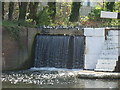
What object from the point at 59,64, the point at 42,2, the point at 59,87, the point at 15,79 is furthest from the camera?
the point at 42,2

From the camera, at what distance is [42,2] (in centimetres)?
2573

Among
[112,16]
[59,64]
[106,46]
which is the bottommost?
[59,64]

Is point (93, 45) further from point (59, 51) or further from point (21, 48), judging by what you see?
point (21, 48)

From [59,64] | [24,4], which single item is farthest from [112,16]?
[24,4]

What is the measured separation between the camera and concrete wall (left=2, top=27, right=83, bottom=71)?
1428 centimetres

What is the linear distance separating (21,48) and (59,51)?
6.24 ft

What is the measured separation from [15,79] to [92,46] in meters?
4.66

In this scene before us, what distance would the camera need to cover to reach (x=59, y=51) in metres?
15.8

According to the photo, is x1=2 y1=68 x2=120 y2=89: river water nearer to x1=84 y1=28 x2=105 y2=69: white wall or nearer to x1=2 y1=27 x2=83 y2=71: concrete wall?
x1=2 y1=27 x2=83 y2=71: concrete wall

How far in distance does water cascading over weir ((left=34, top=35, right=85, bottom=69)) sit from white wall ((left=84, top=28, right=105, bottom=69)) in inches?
20.1

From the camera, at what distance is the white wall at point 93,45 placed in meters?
14.6

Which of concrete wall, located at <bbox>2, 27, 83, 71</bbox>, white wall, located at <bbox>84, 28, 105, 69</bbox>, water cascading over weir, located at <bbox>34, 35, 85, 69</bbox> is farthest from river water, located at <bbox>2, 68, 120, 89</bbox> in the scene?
water cascading over weir, located at <bbox>34, 35, 85, 69</bbox>

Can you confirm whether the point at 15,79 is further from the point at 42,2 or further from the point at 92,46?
the point at 42,2

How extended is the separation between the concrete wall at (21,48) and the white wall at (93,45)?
3.14 ft
